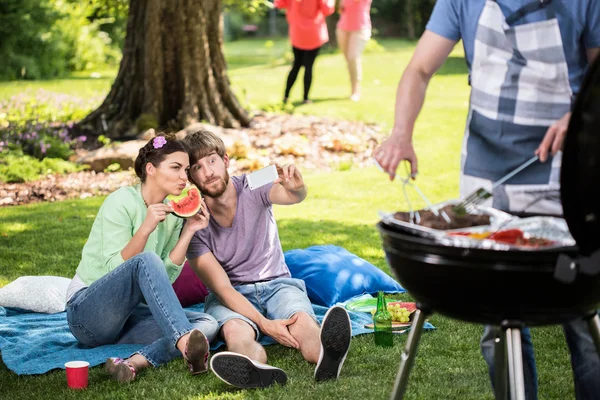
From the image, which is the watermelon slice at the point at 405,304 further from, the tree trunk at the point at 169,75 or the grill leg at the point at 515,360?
the tree trunk at the point at 169,75

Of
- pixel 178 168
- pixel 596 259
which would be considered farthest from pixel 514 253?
pixel 178 168

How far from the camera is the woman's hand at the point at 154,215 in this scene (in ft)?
13.8

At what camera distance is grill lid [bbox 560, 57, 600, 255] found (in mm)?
2189

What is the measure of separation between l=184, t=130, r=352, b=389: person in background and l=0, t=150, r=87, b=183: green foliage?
450 cm

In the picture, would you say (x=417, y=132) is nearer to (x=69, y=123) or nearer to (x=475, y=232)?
(x=69, y=123)

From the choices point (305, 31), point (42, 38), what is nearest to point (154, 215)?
point (305, 31)

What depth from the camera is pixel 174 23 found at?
9891 millimetres

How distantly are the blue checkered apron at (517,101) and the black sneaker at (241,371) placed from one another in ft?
4.89

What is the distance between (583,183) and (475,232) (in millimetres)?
348

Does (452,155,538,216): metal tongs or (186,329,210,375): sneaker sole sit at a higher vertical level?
(452,155,538,216): metal tongs

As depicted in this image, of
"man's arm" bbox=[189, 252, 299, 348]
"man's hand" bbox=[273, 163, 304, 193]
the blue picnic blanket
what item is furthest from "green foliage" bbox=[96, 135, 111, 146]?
"man's hand" bbox=[273, 163, 304, 193]

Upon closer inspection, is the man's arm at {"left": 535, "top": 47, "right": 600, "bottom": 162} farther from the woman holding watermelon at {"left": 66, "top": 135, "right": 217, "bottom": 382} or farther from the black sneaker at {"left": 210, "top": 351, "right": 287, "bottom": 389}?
the woman holding watermelon at {"left": 66, "top": 135, "right": 217, "bottom": 382}

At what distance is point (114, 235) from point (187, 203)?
0.39 metres

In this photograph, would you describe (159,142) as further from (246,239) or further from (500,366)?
(500,366)
